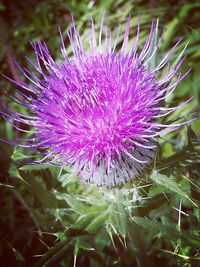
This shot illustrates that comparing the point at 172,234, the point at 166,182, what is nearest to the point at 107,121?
the point at 166,182

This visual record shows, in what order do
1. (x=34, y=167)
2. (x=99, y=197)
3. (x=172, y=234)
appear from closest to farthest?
1. (x=172, y=234)
2. (x=34, y=167)
3. (x=99, y=197)

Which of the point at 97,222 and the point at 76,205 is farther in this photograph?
the point at 76,205

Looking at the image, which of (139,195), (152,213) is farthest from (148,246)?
(139,195)

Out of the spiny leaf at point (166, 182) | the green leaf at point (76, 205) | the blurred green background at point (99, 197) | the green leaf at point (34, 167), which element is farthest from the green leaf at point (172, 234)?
the green leaf at point (34, 167)

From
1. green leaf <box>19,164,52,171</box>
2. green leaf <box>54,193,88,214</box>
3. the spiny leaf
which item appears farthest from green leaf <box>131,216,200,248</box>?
green leaf <box>19,164,52,171</box>

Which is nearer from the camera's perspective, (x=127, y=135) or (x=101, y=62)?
(x=127, y=135)

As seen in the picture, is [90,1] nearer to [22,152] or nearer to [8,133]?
[8,133]

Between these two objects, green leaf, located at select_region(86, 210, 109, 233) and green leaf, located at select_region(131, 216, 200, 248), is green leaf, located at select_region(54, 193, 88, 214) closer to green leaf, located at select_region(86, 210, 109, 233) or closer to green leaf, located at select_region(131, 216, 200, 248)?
green leaf, located at select_region(86, 210, 109, 233)

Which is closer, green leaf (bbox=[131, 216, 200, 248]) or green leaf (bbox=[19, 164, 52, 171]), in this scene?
green leaf (bbox=[131, 216, 200, 248])

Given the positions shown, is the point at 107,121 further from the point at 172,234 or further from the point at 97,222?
the point at 172,234
